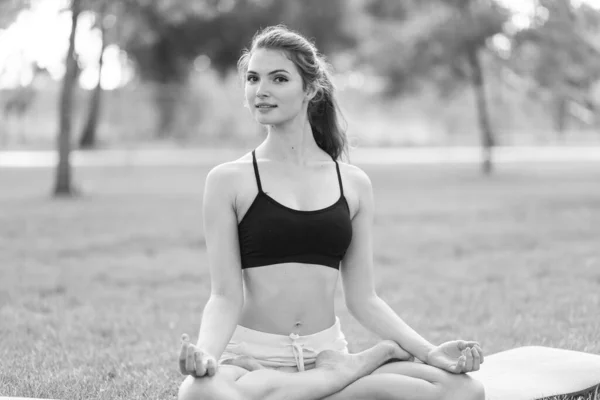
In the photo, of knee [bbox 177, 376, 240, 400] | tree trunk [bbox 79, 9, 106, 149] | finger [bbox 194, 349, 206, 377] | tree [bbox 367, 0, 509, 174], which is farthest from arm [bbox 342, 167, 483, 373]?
tree trunk [bbox 79, 9, 106, 149]

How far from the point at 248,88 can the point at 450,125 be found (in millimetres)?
68546

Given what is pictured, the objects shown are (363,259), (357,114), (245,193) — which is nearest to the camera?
(245,193)

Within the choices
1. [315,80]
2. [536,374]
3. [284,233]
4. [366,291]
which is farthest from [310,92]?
[536,374]

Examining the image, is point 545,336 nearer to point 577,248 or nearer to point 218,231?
point 218,231

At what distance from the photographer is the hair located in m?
3.25

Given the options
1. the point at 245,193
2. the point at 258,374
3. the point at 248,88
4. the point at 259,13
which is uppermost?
the point at 259,13

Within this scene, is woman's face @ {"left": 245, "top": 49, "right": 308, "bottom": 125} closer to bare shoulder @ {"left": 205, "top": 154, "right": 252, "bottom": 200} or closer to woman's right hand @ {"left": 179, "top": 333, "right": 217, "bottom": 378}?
bare shoulder @ {"left": 205, "top": 154, "right": 252, "bottom": 200}

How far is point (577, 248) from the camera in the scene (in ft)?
30.2

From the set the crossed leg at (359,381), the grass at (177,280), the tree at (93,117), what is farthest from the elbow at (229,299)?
the tree at (93,117)

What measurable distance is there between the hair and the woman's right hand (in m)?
1.14

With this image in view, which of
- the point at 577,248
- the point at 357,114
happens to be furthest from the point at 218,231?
the point at 357,114

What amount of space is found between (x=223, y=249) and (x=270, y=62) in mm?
742

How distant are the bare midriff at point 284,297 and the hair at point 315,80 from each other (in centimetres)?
60

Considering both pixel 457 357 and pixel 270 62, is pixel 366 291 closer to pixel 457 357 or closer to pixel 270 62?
pixel 457 357
